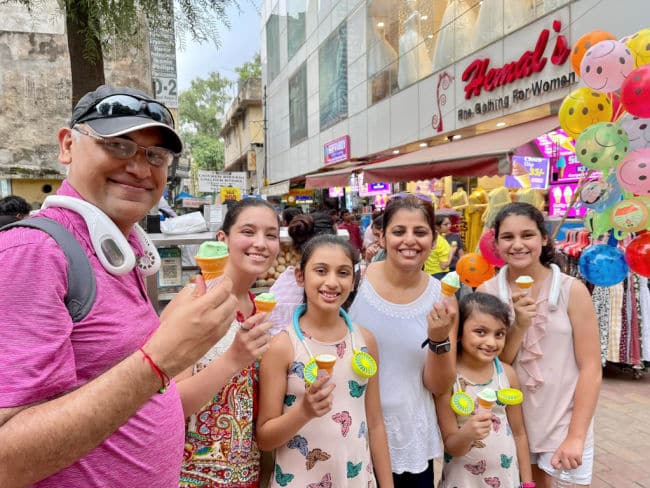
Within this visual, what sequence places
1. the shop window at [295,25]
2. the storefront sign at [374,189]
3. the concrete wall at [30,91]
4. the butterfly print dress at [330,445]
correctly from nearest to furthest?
the butterfly print dress at [330,445] < the concrete wall at [30,91] < the storefront sign at [374,189] < the shop window at [295,25]

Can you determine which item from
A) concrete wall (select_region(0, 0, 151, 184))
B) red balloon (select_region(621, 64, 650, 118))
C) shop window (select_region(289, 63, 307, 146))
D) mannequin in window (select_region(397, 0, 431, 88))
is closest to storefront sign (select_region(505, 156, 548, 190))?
red balloon (select_region(621, 64, 650, 118))

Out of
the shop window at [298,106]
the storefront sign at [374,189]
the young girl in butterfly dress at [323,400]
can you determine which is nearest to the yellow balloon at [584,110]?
the young girl in butterfly dress at [323,400]

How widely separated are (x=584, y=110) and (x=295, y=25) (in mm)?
23463

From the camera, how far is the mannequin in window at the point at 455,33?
418 inches

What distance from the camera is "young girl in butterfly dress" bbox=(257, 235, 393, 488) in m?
1.73

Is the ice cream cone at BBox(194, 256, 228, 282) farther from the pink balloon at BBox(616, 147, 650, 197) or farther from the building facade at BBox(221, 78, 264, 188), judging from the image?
the building facade at BBox(221, 78, 264, 188)

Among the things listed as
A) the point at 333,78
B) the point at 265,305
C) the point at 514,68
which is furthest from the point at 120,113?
the point at 333,78

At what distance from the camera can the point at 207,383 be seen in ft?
4.98

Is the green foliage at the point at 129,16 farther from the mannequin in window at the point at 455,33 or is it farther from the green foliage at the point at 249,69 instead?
the green foliage at the point at 249,69

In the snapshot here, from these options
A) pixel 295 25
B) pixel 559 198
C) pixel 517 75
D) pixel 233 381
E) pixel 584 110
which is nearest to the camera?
pixel 233 381

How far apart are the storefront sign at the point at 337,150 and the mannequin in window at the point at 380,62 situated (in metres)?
2.51

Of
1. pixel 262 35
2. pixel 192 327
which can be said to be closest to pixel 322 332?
pixel 192 327

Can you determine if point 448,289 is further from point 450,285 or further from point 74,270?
point 74,270

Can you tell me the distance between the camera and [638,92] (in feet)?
8.45
